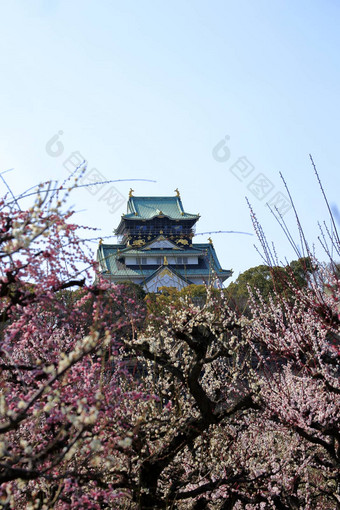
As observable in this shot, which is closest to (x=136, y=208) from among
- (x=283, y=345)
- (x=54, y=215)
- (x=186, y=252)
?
(x=186, y=252)

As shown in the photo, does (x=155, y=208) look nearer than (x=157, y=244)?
No

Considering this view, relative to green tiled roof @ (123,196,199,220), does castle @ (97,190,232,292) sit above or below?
below

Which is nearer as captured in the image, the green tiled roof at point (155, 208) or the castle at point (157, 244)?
the castle at point (157, 244)

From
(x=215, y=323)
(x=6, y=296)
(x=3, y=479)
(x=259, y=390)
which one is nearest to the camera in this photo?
(x=3, y=479)

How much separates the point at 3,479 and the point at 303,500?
20.3ft

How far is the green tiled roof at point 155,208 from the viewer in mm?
58062

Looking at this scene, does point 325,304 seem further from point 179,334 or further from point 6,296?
point 6,296

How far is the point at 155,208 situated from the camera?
5988cm

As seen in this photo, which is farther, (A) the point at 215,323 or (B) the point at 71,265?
(A) the point at 215,323

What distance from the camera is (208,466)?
7.65 meters

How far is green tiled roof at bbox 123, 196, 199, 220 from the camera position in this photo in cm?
5806

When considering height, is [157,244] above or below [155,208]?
below

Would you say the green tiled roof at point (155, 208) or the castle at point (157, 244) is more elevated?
the green tiled roof at point (155, 208)

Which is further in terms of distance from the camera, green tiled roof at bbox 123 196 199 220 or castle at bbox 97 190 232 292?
green tiled roof at bbox 123 196 199 220
